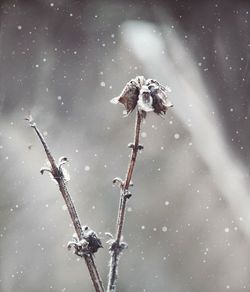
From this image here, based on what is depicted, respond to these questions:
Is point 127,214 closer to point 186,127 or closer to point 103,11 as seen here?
point 186,127

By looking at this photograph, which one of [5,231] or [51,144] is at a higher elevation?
[51,144]

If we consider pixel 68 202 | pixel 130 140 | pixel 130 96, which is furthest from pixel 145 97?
pixel 130 140

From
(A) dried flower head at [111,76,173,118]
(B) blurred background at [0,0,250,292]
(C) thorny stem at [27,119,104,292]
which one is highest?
(B) blurred background at [0,0,250,292]

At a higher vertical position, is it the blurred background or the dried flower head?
the blurred background

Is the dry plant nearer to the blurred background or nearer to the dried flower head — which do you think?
the dried flower head

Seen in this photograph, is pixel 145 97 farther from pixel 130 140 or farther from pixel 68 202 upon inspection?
pixel 130 140

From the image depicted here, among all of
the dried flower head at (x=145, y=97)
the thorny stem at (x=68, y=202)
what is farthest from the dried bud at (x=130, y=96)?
the thorny stem at (x=68, y=202)

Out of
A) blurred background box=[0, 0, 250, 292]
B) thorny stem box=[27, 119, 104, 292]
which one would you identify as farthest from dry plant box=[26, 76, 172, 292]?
blurred background box=[0, 0, 250, 292]

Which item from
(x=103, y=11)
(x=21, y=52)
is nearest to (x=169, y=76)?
(x=103, y=11)
